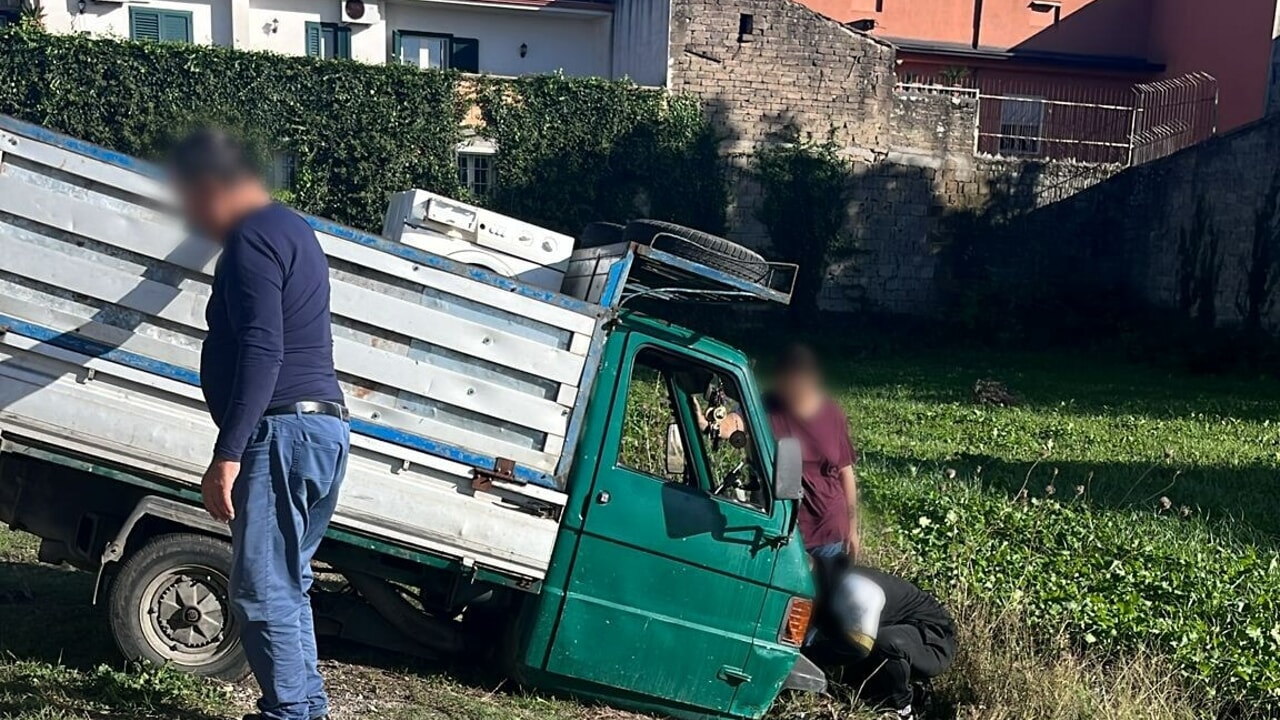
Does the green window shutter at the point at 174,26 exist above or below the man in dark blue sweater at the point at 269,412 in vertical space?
above

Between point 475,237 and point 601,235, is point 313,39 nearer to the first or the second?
point 601,235

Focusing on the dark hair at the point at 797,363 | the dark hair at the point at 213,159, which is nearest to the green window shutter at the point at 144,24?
the dark hair at the point at 797,363

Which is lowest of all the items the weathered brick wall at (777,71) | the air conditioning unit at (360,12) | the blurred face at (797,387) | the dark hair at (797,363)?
the blurred face at (797,387)

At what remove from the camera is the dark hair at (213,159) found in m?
4.66

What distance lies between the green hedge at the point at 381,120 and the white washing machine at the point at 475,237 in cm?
1631

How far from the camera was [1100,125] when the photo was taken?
1051 inches

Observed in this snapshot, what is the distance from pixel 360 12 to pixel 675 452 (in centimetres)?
2283

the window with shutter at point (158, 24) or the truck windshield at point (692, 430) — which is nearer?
the truck windshield at point (692, 430)

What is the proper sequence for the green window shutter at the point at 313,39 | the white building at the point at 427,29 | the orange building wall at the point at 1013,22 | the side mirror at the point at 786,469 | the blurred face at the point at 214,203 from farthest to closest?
the orange building wall at the point at 1013,22 → the green window shutter at the point at 313,39 → the white building at the point at 427,29 → the side mirror at the point at 786,469 → the blurred face at the point at 214,203

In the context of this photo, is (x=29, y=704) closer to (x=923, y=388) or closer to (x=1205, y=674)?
(x=1205, y=674)

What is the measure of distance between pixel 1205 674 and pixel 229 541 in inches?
197

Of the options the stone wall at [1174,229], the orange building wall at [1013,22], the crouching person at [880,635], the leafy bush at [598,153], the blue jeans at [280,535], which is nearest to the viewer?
the blue jeans at [280,535]

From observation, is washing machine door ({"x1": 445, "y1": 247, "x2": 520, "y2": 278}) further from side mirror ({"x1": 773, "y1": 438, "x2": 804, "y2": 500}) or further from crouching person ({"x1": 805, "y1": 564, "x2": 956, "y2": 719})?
crouching person ({"x1": 805, "y1": 564, "x2": 956, "y2": 719})

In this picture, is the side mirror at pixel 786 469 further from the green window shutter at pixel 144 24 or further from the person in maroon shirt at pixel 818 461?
the green window shutter at pixel 144 24
